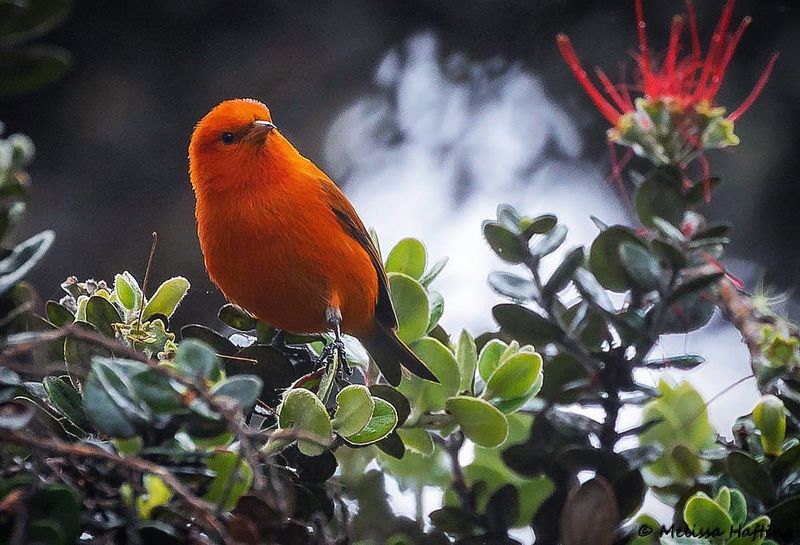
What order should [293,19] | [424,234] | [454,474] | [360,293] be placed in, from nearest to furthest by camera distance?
[454,474]
[360,293]
[424,234]
[293,19]

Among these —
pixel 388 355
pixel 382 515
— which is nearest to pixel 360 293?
pixel 388 355

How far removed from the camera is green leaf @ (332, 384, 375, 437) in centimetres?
70

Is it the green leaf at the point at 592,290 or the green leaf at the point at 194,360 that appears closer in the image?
the green leaf at the point at 194,360

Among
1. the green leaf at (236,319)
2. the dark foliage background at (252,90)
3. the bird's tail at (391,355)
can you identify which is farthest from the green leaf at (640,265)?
the dark foliage background at (252,90)

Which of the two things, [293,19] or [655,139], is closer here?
[655,139]

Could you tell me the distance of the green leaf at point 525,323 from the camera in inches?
35.0

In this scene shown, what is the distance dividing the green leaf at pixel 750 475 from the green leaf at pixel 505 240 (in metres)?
0.29

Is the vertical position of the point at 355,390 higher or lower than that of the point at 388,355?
lower

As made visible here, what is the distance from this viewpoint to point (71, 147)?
1742 millimetres

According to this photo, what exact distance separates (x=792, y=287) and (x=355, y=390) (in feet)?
4.42

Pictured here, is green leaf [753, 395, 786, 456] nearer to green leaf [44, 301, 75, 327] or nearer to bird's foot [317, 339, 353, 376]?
bird's foot [317, 339, 353, 376]

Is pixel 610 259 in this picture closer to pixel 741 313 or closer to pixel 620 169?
pixel 741 313

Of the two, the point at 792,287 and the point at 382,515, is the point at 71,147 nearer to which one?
the point at 382,515

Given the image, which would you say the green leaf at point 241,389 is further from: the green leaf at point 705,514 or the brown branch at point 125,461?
the green leaf at point 705,514
